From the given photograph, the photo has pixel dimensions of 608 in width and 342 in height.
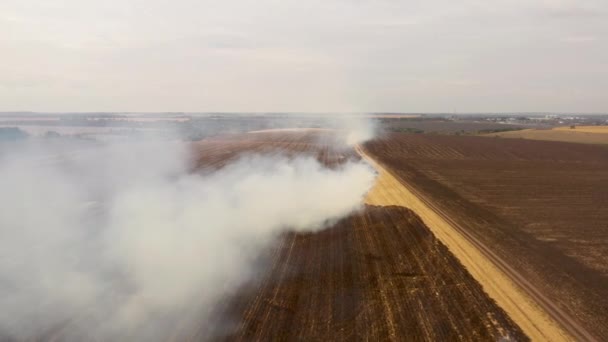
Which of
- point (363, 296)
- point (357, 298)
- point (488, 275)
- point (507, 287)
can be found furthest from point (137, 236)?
point (507, 287)

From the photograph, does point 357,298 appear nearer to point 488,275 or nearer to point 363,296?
point 363,296

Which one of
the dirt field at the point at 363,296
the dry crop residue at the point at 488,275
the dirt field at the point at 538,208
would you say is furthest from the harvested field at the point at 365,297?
the dirt field at the point at 538,208

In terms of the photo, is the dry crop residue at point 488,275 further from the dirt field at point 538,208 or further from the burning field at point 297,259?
the dirt field at point 538,208

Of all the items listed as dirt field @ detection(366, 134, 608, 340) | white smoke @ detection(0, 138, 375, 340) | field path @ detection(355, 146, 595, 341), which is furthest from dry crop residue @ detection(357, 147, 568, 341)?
white smoke @ detection(0, 138, 375, 340)

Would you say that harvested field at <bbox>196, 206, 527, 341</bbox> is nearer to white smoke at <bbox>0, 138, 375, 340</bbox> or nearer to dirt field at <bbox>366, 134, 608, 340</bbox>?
white smoke at <bbox>0, 138, 375, 340</bbox>

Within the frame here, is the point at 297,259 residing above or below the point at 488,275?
above

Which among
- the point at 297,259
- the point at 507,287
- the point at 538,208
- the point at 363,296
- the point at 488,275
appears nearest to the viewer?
the point at 363,296
